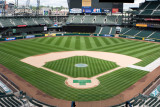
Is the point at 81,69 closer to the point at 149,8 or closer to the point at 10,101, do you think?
the point at 10,101

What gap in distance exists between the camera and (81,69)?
3344 cm

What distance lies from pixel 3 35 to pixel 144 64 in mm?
66366

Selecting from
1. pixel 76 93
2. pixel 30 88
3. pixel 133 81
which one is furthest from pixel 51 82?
pixel 133 81

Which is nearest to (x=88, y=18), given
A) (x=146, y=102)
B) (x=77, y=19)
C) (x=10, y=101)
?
(x=77, y=19)

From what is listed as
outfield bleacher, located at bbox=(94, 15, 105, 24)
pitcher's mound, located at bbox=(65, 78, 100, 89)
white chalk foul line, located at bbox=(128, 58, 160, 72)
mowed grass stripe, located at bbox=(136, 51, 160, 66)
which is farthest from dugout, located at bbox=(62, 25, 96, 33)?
pitcher's mound, located at bbox=(65, 78, 100, 89)

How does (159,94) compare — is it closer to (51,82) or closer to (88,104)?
(88,104)

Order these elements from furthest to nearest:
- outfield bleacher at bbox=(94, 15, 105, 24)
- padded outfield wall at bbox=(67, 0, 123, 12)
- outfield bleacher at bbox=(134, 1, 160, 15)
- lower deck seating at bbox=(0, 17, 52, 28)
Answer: outfield bleacher at bbox=(94, 15, 105, 24)
padded outfield wall at bbox=(67, 0, 123, 12)
lower deck seating at bbox=(0, 17, 52, 28)
outfield bleacher at bbox=(134, 1, 160, 15)

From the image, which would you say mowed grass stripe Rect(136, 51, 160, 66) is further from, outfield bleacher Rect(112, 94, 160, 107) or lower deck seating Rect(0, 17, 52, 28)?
lower deck seating Rect(0, 17, 52, 28)

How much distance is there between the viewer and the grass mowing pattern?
31.4 metres

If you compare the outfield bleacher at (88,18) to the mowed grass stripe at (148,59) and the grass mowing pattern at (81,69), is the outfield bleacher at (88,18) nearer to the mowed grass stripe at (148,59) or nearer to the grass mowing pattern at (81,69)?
the mowed grass stripe at (148,59)

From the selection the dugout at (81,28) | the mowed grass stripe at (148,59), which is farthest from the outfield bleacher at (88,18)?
the mowed grass stripe at (148,59)

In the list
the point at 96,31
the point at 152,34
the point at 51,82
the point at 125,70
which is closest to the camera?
the point at 51,82

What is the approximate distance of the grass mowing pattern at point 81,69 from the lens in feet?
103

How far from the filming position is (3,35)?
259 feet
